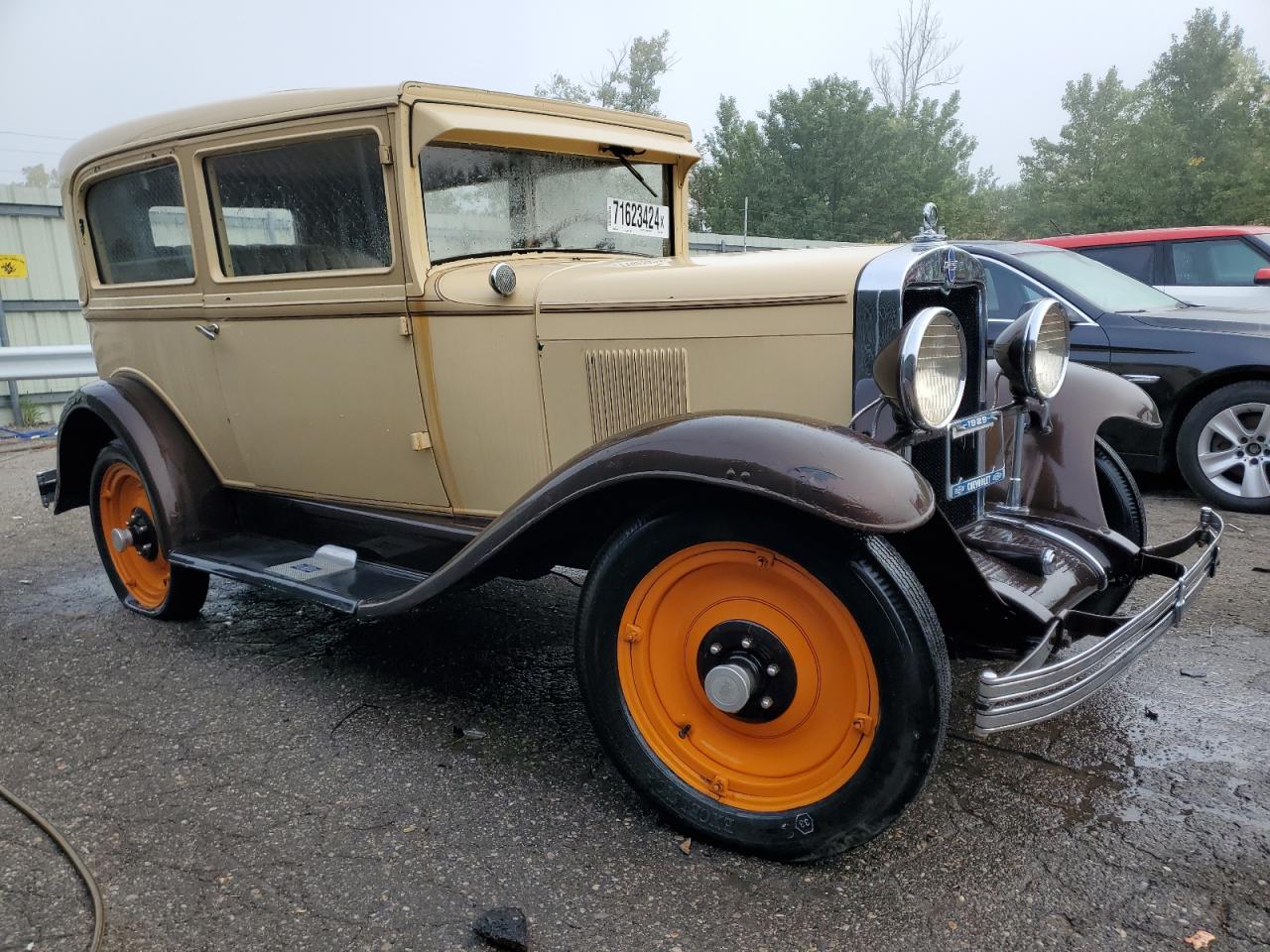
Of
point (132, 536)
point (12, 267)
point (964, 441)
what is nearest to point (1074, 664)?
point (964, 441)

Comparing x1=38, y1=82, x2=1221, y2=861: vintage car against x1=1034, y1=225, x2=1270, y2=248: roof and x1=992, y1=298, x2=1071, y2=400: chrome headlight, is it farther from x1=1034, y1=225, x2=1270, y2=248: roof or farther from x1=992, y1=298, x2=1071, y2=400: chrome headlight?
x1=1034, y1=225, x2=1270, y2=248: roof

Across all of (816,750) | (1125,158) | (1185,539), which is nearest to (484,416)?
(816,750)

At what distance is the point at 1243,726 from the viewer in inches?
101

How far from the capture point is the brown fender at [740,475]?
5.76ft

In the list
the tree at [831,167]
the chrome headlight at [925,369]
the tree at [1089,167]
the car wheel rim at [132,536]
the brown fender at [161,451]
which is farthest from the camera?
the tree at [831,167]

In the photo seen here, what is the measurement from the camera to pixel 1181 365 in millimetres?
4992

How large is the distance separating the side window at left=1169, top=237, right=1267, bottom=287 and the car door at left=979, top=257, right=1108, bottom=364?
198cm

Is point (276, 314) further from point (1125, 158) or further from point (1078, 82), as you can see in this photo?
point (1078, 82)

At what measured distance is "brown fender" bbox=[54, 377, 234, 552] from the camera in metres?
3.28

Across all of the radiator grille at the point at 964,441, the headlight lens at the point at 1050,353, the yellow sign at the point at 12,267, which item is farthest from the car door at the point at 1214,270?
the yellow sign at the point at 12,267

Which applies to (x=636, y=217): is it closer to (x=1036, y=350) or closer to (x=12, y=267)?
(x=1036, y=350)

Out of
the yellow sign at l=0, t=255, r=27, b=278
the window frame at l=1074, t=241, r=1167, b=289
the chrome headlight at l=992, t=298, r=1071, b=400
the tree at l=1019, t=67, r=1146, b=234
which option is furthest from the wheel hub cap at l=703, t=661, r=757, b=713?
the tree at l=1019, t=67, r=1146, b=234

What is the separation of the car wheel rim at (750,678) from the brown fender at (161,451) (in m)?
2.01

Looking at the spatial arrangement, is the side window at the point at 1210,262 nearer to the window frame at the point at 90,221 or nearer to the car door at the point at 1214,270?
the car door at the point at 1214,270
